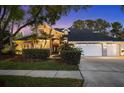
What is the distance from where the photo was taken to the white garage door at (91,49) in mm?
33188

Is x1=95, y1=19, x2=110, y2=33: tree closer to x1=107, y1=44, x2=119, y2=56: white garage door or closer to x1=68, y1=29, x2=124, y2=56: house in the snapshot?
x1=68, y1=29, x2=124, y2=56: house

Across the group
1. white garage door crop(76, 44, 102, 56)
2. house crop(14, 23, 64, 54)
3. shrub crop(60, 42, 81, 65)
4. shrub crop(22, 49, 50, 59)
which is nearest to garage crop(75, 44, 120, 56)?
white garage door crop(76, 44, 102, 56)

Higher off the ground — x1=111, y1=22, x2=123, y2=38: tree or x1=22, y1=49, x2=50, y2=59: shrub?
x1=111, y1=22, x2=123, y2=38: tree

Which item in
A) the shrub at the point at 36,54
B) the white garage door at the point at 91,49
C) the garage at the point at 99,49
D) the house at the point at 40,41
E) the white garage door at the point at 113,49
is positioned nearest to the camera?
the shrub at the point at 36,54

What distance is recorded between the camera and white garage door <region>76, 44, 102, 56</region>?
33.2 m

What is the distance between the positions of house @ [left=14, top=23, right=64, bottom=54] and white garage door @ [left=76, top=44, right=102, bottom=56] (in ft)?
17.4

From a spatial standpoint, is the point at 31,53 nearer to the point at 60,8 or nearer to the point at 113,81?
the point at 60,8

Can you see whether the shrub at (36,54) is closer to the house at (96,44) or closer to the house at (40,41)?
the house at (40,41)

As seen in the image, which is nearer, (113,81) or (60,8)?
(113,81)

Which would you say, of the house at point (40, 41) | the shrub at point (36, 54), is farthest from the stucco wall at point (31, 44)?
the shrub at point (36, 54)
